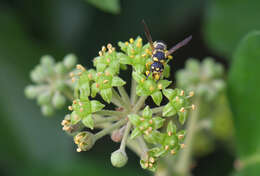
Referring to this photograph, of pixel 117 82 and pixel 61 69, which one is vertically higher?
pixel 61 69

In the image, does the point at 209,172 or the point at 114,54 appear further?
the point at 209,172

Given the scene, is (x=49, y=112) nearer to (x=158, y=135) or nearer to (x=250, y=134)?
(x=158, y=135)

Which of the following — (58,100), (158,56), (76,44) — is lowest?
(158,56)

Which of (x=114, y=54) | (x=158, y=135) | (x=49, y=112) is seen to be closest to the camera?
(x=158, y=135)

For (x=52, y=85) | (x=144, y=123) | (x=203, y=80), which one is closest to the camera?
(x=144, y=123)

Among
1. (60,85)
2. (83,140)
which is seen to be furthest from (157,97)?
(60,85)

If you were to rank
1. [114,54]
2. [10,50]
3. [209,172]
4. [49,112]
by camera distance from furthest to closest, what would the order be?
[10,50], [209,172], [49,112], [114,54]

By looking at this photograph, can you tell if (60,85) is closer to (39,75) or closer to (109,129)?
(39,75)

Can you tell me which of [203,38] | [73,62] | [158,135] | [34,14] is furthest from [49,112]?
[203,38]
